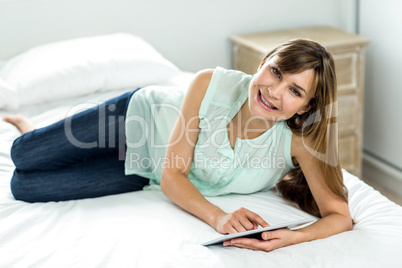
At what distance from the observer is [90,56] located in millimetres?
2141

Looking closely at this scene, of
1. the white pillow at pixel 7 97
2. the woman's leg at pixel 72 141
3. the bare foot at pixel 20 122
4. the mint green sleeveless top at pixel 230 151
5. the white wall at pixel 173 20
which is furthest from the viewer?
the white wall at pixel 173 20

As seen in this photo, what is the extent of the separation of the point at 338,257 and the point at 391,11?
162 centimetres

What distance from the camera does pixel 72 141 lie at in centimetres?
158

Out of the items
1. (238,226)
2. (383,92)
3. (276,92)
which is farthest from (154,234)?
(383,92)

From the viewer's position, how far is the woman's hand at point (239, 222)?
1.24m

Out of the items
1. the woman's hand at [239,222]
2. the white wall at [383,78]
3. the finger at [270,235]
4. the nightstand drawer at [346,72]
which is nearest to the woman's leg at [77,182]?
the woman's hand at [239,222]

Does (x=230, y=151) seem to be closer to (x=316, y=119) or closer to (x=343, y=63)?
(x=316, y=119)

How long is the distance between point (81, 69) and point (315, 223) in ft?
3.93

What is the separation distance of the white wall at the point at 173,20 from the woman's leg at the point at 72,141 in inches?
37.5

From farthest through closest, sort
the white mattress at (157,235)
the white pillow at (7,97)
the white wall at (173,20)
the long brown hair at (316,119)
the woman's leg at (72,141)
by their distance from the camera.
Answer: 1. the white wall at (173,20)
2. the white pillow at (7,97)
3. the woman's leg at (72,141)
4. the long brown hair at (316,119)
5. the white mattress at (157,235)

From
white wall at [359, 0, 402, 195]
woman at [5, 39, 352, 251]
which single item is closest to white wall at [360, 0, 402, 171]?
white wall at [359, 0, 402, 195]

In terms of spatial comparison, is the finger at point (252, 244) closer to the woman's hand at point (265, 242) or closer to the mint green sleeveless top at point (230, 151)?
the woman's hand at point (265, 242)

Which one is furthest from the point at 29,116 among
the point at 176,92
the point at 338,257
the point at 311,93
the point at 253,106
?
the point at 338,257

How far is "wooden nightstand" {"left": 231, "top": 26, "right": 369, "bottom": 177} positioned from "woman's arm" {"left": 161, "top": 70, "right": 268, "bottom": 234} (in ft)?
2.94
